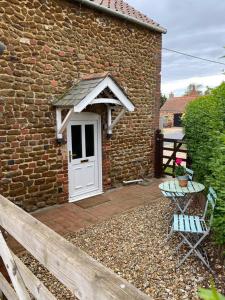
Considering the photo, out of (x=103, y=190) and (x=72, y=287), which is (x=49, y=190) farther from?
(x=72, y=287)

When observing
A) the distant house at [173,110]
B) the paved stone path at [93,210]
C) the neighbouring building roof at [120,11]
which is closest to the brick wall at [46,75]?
the neighbouring building roof at [120,11]

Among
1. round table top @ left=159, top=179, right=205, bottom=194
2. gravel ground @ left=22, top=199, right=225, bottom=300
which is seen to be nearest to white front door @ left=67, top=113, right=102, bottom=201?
gravel ground @ left=22, top=199, right=225, bottom=300

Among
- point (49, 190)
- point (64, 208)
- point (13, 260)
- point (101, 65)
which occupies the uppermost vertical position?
point (101, 65)

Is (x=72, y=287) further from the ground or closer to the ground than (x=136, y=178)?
further from the ground

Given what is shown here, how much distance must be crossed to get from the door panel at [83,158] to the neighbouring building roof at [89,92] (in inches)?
34.4

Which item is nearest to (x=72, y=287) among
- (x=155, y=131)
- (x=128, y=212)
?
(x=128, y=212)

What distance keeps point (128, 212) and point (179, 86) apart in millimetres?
77389

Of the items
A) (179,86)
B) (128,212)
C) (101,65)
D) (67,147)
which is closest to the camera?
(128,212)

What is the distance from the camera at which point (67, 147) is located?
6.50 meters

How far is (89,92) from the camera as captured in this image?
5566mm

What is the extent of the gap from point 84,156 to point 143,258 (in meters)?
3.62

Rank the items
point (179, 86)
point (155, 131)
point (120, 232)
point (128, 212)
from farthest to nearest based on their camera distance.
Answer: point (179, 86), point (155, 131), point (128, 212), point (120, 232)

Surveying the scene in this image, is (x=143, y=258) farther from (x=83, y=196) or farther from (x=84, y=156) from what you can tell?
(x=84, y=156)

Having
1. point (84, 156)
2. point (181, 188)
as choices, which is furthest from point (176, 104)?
point (181, 188)
